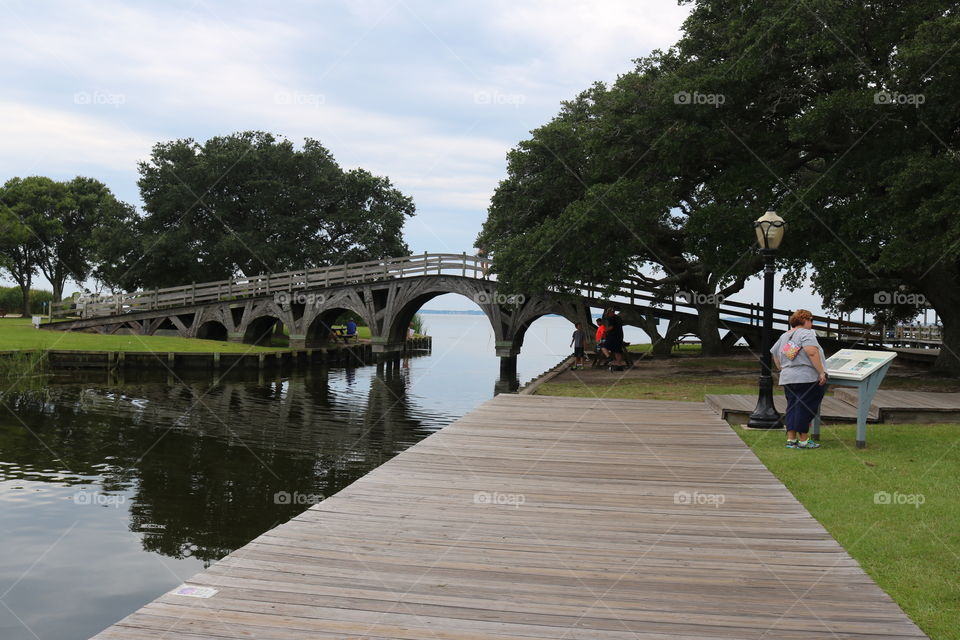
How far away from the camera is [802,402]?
9.58 metres

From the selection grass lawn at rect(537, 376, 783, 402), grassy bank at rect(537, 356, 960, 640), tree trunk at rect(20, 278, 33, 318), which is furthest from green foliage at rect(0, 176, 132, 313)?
grassy bank at rect(537, 356, 960, 640)

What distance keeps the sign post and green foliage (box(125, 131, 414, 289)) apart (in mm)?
43662

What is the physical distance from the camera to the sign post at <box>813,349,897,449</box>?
9461 millimetres

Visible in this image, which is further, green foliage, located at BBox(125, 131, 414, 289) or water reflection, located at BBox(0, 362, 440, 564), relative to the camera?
green foliage, located at BBox(125, 131, 414, 289)

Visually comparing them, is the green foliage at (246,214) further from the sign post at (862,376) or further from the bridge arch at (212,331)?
the sign post at (862,376)

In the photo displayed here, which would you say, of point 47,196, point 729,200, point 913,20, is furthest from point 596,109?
point 47,196

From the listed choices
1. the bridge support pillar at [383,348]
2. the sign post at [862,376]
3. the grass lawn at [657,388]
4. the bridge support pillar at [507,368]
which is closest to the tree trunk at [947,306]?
the grass lawn at [657,388]

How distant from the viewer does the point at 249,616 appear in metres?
3.65

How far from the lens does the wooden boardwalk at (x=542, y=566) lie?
3625 millimetres

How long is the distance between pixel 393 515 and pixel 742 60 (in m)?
18.4

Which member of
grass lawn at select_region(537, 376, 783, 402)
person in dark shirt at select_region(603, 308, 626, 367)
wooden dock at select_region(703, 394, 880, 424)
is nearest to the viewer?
wooden dock at select_region(703, 394, 880, 424)

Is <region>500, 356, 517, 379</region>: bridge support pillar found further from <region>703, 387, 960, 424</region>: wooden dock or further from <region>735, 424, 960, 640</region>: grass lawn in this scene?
<region>735, 424, 960, 640</region>: grass lawn

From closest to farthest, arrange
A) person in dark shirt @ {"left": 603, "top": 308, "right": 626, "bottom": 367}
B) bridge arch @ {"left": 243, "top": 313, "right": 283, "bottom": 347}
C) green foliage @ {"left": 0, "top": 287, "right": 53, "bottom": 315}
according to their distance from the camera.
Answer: person in dark shirt @ {"left": 603, "top": 308, "right": 626, "bottom": 367}, bridge arch @ {"left": 243, "top": 313, "right": 283, "bottom": 347}, green foliage @ {"left": 0, "top": 287, "right": 53, "bottom": 315}

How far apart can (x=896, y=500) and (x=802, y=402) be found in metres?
2.75
